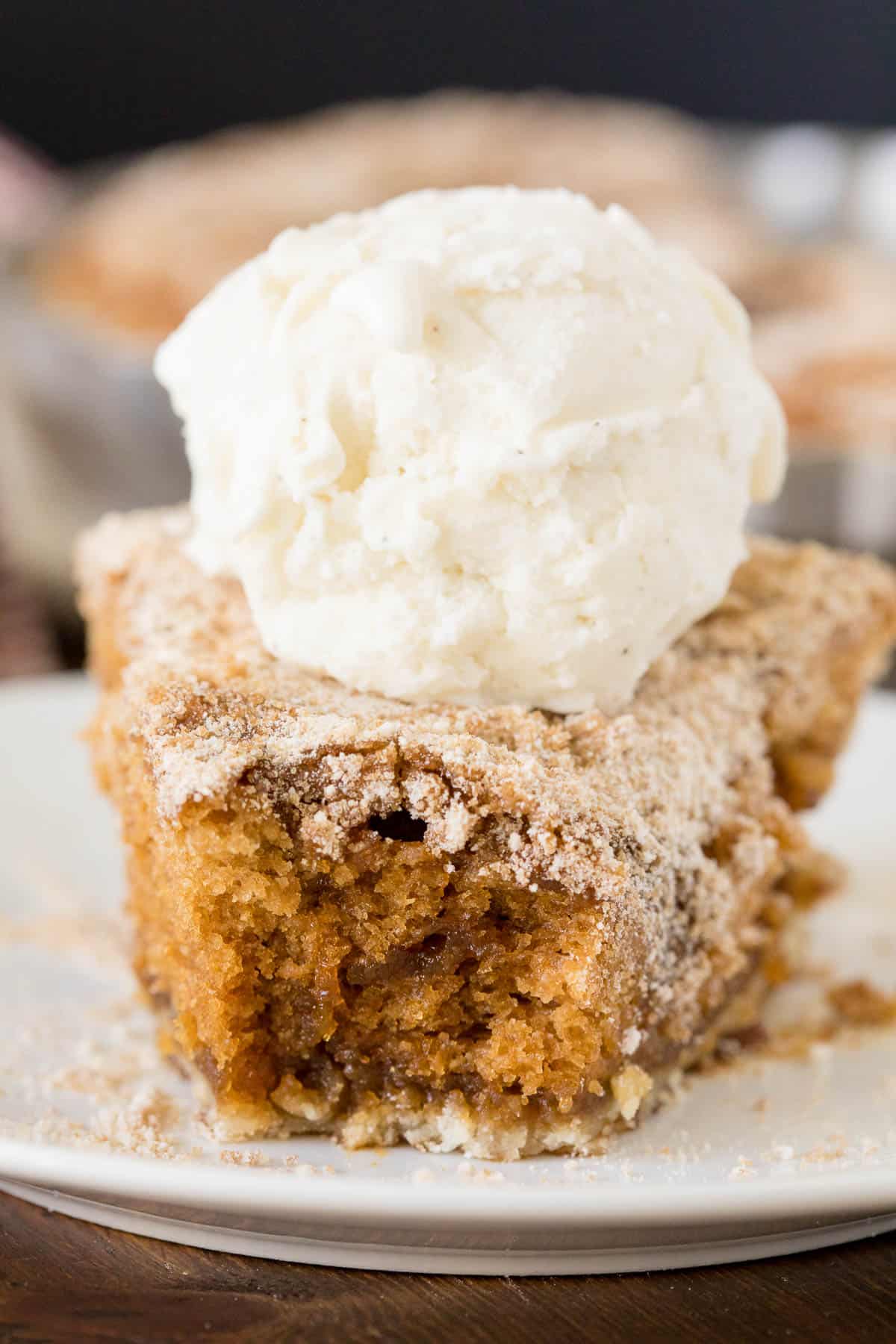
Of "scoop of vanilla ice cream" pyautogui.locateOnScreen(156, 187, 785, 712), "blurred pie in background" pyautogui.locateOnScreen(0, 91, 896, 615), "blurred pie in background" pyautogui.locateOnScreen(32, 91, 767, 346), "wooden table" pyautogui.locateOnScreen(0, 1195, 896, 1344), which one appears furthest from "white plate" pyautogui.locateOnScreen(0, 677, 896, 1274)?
"blurred pie in background" pyautogui.locateOnScreen(32, 91, 767, 346)

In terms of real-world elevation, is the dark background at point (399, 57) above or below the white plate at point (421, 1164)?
above

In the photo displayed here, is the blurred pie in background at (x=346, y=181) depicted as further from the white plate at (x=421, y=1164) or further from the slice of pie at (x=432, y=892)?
the slice of pie at (x=432, y=892)

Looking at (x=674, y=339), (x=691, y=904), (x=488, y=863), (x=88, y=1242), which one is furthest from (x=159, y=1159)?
(x=674, y=339)

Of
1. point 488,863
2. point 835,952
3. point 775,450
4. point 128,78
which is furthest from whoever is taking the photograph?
point 128,78

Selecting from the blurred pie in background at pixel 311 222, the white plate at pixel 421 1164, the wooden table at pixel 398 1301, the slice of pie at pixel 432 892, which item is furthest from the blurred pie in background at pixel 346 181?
the wooden table at pixel 398 1301

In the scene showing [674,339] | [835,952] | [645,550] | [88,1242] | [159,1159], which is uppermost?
[674,339]

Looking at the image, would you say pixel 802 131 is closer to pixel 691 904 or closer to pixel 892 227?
pixel 892 227

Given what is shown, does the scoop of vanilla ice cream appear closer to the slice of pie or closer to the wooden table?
the slice of pie
